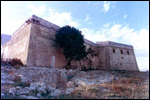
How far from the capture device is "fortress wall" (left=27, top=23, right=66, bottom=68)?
39.1ft

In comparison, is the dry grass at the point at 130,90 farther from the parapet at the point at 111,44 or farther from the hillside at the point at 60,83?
the parapet at the point at 111,44

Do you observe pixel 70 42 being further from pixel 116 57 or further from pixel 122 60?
pixel 122 60

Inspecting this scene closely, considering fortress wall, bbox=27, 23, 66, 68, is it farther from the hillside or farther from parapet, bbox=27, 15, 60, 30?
the hillside

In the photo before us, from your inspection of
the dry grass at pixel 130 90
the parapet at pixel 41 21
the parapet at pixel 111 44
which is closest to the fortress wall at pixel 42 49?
the parapet at pixel 41 21

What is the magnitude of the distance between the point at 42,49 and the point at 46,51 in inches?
20.4

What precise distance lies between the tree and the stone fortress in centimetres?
92

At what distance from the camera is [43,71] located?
369 inches

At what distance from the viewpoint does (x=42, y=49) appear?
42.3 feet

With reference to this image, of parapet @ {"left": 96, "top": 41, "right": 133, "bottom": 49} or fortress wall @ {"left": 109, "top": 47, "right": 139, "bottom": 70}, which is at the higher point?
parapet @ {"left": 96, "top": 41, "right": 133, "bottom": 49}

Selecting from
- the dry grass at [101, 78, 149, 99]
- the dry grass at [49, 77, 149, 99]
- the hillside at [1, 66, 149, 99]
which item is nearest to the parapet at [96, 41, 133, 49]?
the hillside at [1, 66, 149, 99]

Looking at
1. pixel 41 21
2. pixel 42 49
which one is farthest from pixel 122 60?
pixel 41 21

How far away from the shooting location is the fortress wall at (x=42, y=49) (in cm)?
1191

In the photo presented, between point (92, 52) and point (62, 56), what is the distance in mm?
6753

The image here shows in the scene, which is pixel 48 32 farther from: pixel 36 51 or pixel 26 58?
pixel 26 58
